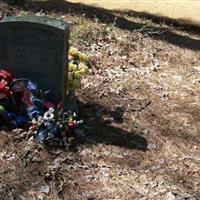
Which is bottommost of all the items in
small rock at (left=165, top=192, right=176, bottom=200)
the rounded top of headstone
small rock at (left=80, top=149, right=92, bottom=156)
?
small rock at (left=165, top=192, right=176, bottom=200)

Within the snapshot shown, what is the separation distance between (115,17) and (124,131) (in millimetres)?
3490

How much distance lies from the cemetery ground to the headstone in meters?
0.57

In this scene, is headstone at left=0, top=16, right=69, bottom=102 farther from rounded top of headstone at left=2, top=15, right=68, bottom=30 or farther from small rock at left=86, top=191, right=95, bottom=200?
small rock at left=86, top=191, right=95, bottom=200

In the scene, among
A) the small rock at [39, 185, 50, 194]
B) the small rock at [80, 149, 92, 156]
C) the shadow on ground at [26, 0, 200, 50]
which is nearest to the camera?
the small rock at [39, 185, 50, 194]

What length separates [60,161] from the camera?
205 inches

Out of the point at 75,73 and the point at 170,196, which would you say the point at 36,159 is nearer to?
the point at 75,73

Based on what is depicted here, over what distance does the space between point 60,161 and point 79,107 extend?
111cm

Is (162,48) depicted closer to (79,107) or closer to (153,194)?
(79,107)

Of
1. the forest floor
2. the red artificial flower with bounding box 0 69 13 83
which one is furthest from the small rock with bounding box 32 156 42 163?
the forest floor

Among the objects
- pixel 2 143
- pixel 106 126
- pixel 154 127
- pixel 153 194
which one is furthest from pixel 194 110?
pixel 2 143

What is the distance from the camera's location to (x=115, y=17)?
8922mm

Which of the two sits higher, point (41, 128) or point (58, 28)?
point (58, 28)

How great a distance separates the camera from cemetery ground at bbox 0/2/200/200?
196 inches

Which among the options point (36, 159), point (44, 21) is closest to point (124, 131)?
point (36, 159)
